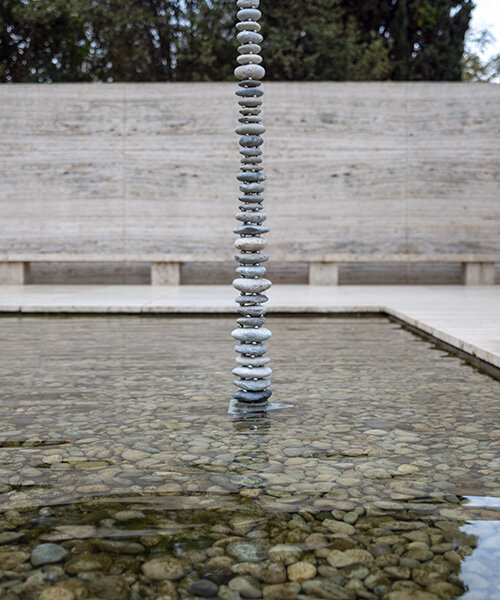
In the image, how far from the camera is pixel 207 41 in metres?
14.0

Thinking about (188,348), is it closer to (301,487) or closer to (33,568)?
(301,487)

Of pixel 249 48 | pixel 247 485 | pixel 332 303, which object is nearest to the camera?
pixel 247 485

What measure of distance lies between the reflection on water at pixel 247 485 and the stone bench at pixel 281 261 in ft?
16.3

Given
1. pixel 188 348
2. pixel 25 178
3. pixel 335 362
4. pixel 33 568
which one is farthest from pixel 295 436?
pixel 25 178

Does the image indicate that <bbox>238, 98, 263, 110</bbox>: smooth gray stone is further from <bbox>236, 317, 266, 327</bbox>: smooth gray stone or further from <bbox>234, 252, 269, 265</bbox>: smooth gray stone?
<bbox>236, 317, 266, 327</bbox>: smooth gray stone

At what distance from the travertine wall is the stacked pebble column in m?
5.73

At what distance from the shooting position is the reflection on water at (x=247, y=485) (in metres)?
1.34

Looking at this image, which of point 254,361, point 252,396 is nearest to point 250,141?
point 254,361

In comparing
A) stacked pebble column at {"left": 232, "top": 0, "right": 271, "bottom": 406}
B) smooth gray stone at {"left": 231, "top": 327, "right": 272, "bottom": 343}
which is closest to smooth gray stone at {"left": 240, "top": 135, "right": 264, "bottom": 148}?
stacked pebble column at {"left": 232, "top": 0, "right": 271, "bottom": 406}

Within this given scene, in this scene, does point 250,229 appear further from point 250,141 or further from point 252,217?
point 250,141

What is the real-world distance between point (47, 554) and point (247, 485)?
55 cm

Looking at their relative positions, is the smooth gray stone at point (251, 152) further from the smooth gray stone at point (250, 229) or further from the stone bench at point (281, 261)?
the stone bench at point (281, 261)

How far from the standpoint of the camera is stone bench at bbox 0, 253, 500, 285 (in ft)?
27.5

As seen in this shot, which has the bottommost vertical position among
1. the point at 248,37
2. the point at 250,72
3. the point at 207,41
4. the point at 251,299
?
the point at 251,299
